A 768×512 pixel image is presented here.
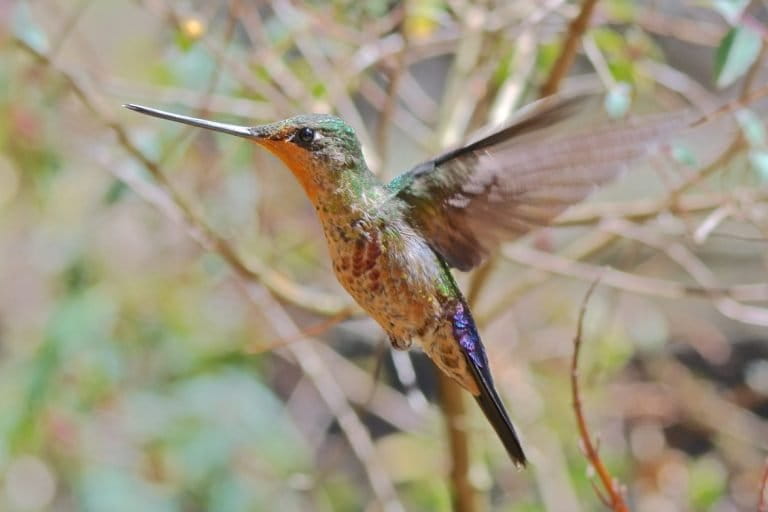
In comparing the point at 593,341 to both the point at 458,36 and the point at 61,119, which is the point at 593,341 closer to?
the point at 458,36

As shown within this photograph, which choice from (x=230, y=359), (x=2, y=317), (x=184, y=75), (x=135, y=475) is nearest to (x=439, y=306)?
(x=184, y=75)

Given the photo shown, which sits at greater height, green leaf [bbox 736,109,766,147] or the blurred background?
the blurred background

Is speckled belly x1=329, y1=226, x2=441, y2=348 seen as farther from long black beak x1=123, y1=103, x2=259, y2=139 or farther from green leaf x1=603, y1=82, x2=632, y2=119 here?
green leaf x1=603, y1=82, x2=632, y2=119

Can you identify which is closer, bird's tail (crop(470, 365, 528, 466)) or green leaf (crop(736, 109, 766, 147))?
bird's tail (crop(470, 365, 528, 466))

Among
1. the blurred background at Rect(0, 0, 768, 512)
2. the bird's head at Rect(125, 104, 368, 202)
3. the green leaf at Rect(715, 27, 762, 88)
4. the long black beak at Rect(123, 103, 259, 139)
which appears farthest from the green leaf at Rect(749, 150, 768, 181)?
the long black beak at Rect(123, 103, 259, 139)

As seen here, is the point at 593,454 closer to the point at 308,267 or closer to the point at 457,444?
the point at 457,444

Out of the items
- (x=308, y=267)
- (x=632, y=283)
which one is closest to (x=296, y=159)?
(x=632, y=283)

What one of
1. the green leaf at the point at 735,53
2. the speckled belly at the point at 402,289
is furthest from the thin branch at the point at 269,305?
the green leaf at the point at 735,53
